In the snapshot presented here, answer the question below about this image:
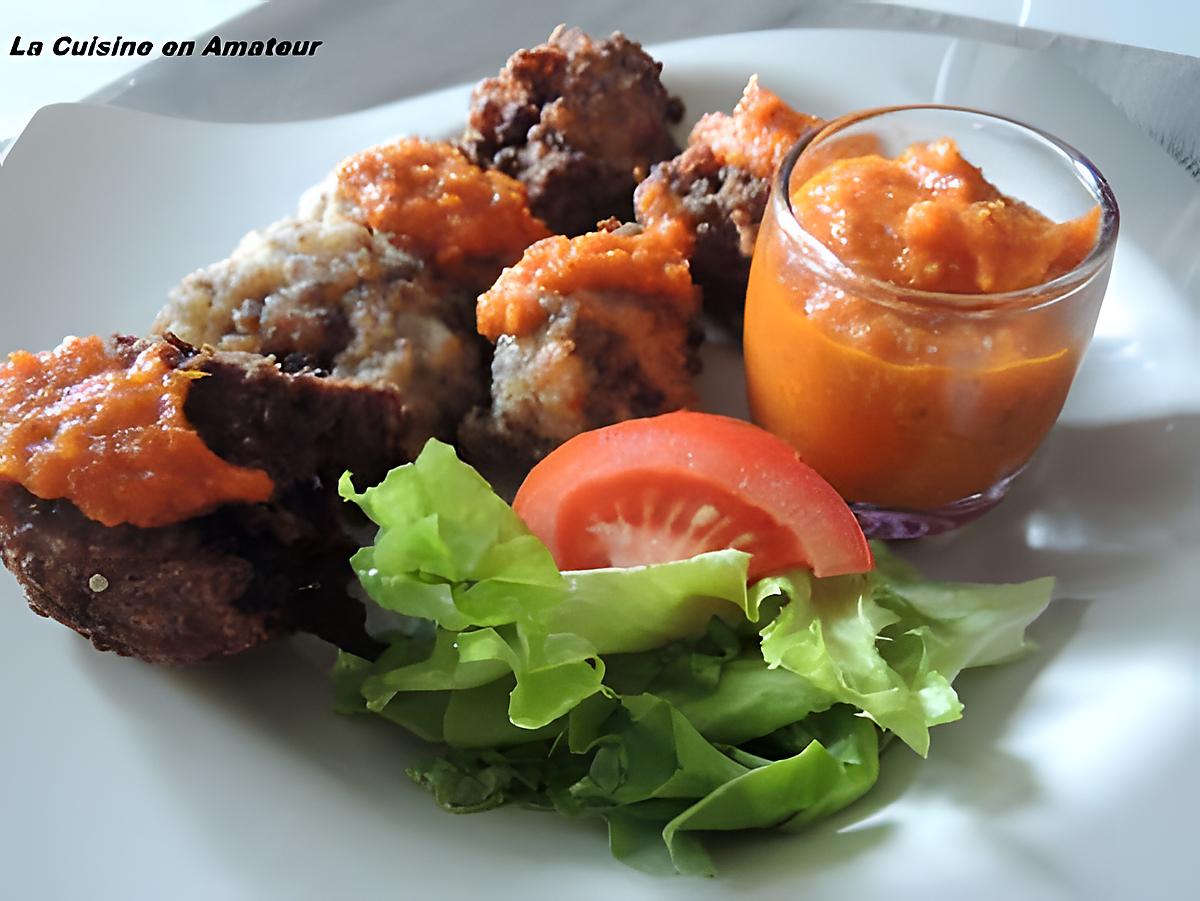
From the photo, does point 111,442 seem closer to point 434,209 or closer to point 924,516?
point 434,209

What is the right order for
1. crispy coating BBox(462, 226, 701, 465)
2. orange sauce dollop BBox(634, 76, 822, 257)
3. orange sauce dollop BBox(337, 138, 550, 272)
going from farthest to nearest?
1. orange sauce dollop BBox(634, 76, 822, 257)
2. orange sauce dollop BBox(337, 138, 550, 272)
3. crispy coating BBox(462, 226, 701, 465)

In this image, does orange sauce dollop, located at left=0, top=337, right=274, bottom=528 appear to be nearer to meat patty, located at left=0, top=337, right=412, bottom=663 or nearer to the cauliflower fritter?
meat patty, located at left=0, top=337, right=412, bottom=663

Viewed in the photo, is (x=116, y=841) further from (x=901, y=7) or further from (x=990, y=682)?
(x=901, y=7)

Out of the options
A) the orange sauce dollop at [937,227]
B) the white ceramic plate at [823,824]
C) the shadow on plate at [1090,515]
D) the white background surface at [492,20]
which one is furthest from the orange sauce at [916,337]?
the white background surface at [492,20]

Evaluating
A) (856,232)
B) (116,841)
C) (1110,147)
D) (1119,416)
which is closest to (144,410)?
(116,841)

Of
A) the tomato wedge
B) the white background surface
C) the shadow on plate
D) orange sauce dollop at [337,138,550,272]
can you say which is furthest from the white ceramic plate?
the white background surface

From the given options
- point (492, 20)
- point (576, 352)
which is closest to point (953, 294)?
point (576, 352)
